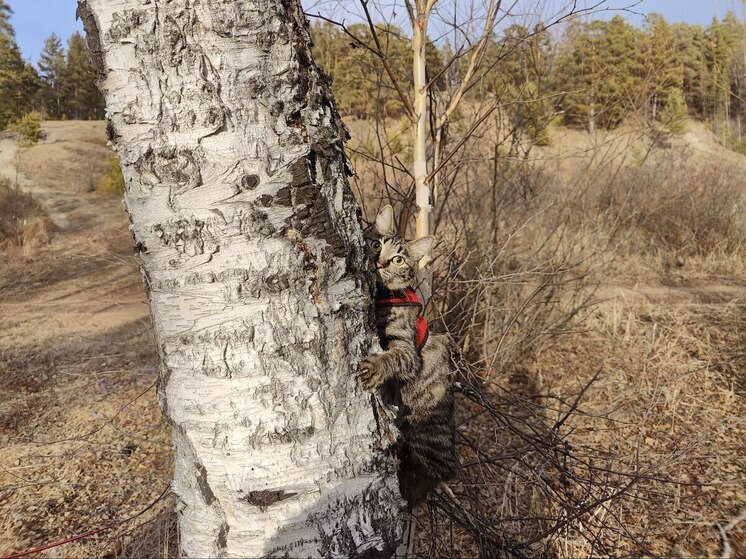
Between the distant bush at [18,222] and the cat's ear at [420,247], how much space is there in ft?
26.5

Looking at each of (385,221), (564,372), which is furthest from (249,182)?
(564,372)

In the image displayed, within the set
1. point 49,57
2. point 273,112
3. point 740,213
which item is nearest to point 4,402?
point 273,112

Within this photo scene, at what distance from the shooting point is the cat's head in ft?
6.91

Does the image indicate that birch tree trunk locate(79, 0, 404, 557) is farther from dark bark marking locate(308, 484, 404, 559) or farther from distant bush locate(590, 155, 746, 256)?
distant bush locate(590, 155, 746, 256)

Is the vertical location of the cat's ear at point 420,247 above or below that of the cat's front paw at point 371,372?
above

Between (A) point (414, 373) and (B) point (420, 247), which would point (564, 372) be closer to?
(B) point (420, 247)

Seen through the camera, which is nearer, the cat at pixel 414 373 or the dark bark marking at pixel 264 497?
the dark bark marking at pixel 264 497

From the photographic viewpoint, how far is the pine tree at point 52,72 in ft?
20.3

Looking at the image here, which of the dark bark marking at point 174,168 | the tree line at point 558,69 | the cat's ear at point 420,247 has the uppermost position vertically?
the tree line at point 558,69

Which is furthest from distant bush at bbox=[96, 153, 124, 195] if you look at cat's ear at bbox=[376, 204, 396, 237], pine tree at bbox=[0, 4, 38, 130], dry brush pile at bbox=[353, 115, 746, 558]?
cat's ear at bbox=[376, 204, 396, 237]

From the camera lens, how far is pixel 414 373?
65.5 inches

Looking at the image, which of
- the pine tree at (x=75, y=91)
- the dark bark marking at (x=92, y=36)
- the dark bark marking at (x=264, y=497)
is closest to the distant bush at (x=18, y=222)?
the pine tree at (x=75, y=91)

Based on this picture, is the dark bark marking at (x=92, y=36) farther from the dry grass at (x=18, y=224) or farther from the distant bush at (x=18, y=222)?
the distant bush at (x=18, y=222)

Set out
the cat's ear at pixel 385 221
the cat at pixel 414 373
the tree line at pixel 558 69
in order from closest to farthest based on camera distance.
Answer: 1. the cat at pixel 414 373
2. the cat's ear at pixel 385 221
3. the tree line at pixel 558 69
